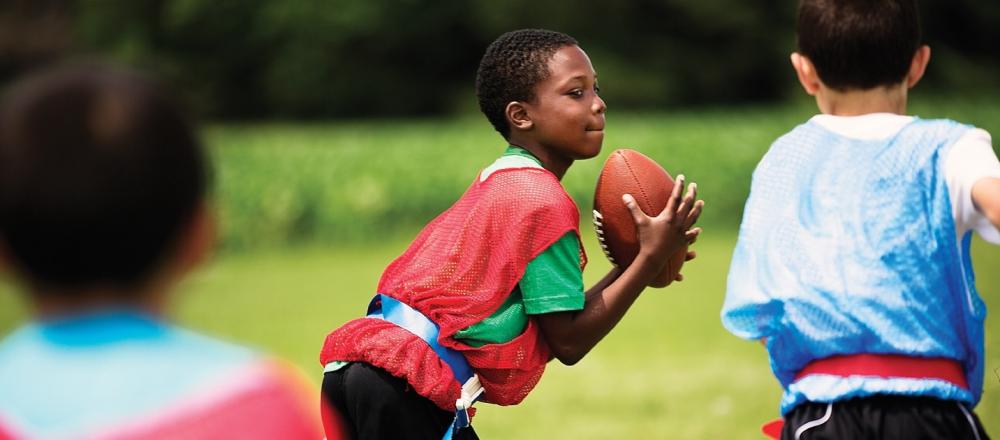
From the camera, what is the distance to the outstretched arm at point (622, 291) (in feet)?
10.8

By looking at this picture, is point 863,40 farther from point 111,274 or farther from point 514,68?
point 111,274

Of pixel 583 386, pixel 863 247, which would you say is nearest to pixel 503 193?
pixel 863 247

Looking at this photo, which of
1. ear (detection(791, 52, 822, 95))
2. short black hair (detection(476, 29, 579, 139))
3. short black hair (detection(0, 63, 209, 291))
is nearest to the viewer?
short black hair (detection(0, 63, 209, 291))

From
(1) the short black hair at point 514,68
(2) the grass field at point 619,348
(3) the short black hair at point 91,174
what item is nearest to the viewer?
(3) the short black hair at point 91,174

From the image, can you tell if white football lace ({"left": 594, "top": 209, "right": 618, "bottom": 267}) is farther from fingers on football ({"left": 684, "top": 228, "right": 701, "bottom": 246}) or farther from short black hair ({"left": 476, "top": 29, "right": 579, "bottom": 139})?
short black hair ({"left": 476, "top": 29, "right": 579, "bottom": 139})

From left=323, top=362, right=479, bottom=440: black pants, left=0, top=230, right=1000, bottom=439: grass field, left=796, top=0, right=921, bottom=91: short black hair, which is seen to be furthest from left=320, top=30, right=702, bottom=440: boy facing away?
left=0, top=230, right=1000, bottom=439: grass field

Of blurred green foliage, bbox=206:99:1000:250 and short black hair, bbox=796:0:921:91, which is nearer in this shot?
short black hair, bbox=796:0:921:91

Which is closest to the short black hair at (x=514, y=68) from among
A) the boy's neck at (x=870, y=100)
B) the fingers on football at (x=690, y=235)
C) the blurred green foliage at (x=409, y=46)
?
the fingers on football at (x=690, y=235)

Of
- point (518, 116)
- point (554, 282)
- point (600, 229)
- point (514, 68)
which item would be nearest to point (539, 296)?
point (554, 282)

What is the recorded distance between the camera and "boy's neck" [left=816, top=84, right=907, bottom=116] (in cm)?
299

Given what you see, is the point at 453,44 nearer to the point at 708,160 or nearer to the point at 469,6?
the point at 469,6

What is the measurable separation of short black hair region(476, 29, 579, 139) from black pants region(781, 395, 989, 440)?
128 cm

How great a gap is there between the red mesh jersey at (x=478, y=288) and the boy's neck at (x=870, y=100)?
0.78m

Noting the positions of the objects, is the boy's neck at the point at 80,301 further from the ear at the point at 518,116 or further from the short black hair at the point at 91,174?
the ear at the point at 518,116
